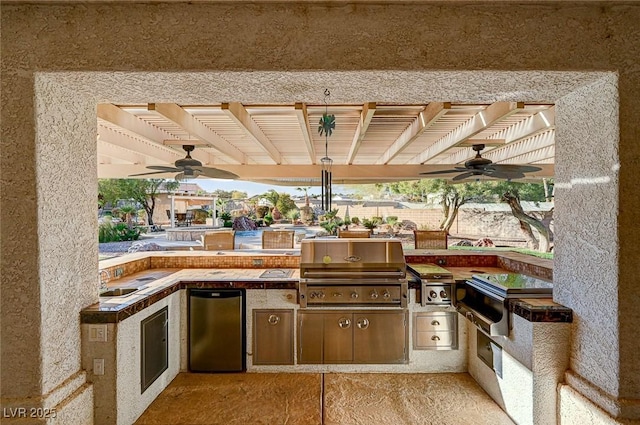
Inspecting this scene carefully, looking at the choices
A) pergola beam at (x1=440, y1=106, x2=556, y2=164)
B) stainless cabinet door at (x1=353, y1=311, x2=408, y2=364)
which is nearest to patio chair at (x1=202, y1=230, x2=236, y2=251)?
stainless cabinet door at (x1=353, y1=311, x2=408, y2=364)

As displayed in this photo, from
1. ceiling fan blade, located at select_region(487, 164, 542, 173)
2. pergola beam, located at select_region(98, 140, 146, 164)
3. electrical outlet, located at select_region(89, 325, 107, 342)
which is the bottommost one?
electrical outlet, located at select_region(89, 325, 107, 342)

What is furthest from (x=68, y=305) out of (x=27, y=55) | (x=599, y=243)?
(x=599, y=243)

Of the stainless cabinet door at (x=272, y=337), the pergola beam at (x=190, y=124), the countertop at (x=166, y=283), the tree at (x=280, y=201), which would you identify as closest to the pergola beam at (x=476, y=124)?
the countertop at (x=166, y=283)

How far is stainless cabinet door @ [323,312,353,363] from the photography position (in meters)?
3.03

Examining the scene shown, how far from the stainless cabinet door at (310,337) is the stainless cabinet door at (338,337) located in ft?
0.20

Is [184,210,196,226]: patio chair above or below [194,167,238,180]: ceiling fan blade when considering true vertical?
below

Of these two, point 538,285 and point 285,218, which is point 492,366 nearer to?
point 538,285

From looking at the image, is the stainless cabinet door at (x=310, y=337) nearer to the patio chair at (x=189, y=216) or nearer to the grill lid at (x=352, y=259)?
the grill lid at (x=352, y=259)

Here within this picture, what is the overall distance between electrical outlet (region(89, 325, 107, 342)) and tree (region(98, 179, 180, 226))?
12.8 m

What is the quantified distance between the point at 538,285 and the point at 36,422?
3.62 meters

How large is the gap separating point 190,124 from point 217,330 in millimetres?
2280

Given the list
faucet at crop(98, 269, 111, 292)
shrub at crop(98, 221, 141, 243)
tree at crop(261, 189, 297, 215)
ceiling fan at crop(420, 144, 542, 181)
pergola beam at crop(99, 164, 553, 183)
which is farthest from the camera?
tree at crop(261, 189, 297, 215)

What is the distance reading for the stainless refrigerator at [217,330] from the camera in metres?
3.01

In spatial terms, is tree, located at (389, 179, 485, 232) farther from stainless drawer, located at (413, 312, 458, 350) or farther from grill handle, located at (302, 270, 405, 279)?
grill handle, located at (302, 270, 405, 279)
